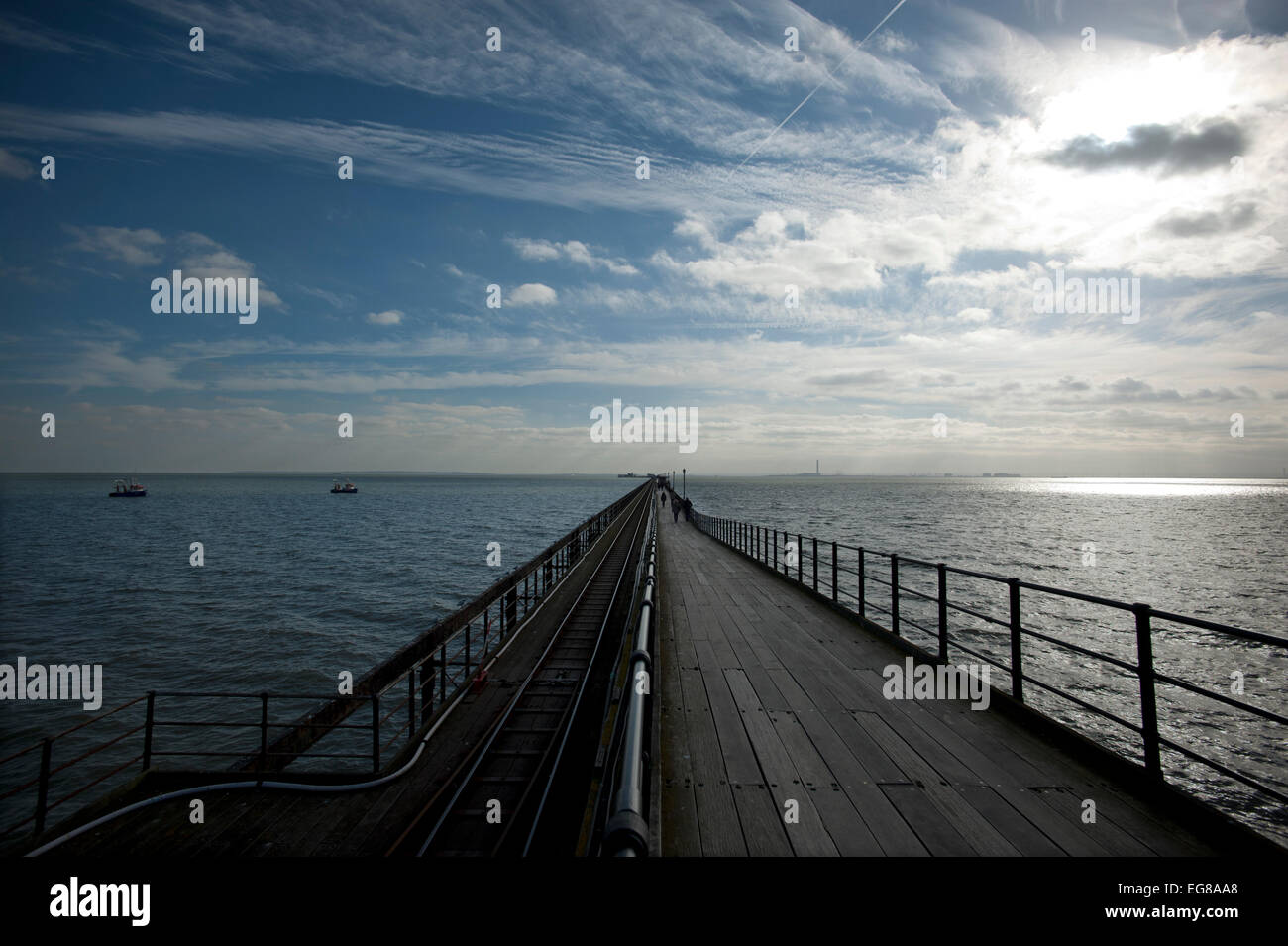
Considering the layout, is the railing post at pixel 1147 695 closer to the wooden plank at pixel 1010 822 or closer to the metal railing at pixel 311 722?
the wooden plank at pixel 1010 822

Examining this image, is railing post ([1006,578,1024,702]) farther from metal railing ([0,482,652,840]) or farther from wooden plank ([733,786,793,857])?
metal railing ([0,482,652,840])

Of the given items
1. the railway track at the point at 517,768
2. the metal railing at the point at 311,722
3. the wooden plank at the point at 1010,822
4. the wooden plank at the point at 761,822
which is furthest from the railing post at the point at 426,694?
the wooden plank at the point at 1010,822

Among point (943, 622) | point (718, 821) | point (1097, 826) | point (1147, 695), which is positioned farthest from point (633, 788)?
point (943, 622)

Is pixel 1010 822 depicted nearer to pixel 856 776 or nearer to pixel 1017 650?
pixel 856 776

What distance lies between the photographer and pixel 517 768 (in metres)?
7.31

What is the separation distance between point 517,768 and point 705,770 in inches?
157

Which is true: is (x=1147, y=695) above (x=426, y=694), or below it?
above

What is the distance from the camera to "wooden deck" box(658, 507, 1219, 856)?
337cm
